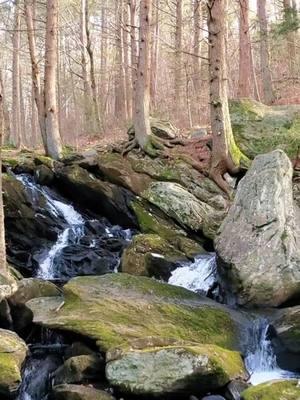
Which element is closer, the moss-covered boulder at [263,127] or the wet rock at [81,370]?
the wet rock at [81,370]

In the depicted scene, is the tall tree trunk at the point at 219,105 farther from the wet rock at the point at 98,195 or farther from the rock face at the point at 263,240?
the rock face at the point at 263,240

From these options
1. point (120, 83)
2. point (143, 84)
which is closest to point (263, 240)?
point (143, 84)

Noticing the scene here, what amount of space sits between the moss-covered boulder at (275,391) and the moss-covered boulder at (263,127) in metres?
8.13

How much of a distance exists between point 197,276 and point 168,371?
11.9 ft

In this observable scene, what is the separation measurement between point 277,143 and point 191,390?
28.1 feet

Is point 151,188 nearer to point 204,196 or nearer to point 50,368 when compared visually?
point 204,196

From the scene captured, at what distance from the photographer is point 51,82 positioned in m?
14.4

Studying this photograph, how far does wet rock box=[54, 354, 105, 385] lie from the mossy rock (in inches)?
8.2

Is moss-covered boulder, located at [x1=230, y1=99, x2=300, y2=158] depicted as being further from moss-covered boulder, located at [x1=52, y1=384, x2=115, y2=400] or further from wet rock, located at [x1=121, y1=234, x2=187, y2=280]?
moss-covered boulder, located at [x1=52, y1=384, x2=115, y2=400]

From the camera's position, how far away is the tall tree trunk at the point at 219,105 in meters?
12.0

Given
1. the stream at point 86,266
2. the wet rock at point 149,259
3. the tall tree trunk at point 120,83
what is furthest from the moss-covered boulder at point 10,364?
the tall tree trunk at point 120,83

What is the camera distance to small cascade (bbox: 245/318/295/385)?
22.1 ft

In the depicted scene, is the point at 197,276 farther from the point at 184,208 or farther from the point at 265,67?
the point at 265,67

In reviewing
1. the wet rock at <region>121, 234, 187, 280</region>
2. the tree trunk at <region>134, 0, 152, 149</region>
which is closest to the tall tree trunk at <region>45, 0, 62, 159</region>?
the tree trunk at <region>134, 0, 152, 149</region>
